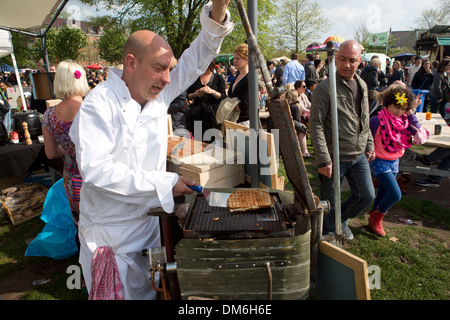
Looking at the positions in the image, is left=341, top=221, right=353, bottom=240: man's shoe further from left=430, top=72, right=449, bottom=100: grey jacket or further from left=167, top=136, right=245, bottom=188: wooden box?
left=430, top=72, right=449, bottom=100: grey jacket

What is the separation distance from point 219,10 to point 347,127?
73.7 inches

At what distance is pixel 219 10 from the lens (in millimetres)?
1576

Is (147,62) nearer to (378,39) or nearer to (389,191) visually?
(389,191)

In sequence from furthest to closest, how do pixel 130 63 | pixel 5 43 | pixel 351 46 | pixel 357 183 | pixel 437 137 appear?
1. pixel 5 43
2. pixel 437 137
3. pixel 357 183
4. pixel 351 46
5. pixel 130 63

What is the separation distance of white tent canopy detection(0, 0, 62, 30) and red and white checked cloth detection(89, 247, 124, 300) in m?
6.20

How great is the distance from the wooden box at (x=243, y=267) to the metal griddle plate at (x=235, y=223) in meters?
0.05

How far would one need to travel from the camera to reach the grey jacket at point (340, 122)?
2877 mm

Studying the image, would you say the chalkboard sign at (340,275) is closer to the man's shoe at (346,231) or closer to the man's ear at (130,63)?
the man's ear at (130,63)

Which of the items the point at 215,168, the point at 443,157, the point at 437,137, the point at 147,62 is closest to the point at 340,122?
the point at 215,168

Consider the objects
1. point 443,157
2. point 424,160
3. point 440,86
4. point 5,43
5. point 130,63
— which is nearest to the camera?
point 130,63

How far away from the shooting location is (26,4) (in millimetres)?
5941

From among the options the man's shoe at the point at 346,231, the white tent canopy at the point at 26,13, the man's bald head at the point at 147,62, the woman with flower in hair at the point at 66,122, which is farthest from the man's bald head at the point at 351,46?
the white tent canopy at the point at 26,13

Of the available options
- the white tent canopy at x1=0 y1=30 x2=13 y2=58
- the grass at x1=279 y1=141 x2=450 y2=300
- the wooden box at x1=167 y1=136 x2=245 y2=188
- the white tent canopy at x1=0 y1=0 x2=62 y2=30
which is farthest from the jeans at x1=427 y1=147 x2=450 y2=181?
the white tent canopy at x1=0 y1=30 x2=13 y2=58

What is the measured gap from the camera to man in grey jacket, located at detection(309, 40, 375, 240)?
2.88 m
